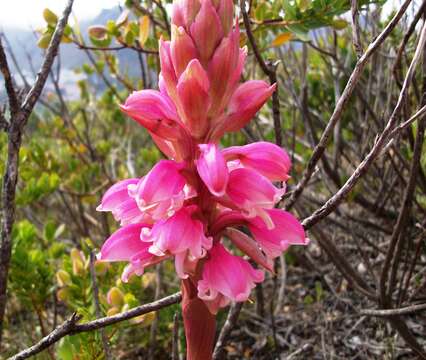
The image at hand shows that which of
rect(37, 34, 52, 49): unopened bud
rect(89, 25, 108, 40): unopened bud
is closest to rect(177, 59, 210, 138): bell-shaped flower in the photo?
rect(37, 34, 52, 49): unopened bud

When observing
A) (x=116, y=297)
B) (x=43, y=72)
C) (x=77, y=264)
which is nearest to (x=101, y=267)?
(x=77, y=264)

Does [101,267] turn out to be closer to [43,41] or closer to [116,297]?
[116,297]

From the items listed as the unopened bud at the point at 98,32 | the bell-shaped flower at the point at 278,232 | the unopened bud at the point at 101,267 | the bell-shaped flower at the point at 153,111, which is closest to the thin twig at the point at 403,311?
the bell-shaped flower at the point at 278,232

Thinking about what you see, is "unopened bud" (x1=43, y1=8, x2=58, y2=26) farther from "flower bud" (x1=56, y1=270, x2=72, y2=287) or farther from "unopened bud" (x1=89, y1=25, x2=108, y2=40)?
"flower bud" (x1=56, y1=270, x2=72, y2=287)

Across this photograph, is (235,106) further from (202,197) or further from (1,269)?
(1,269)

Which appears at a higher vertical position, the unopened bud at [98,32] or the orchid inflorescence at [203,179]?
the unopened bud at [98,32]

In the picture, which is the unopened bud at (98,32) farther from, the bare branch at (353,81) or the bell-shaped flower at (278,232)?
the bell-shaped flower at (278,232)
